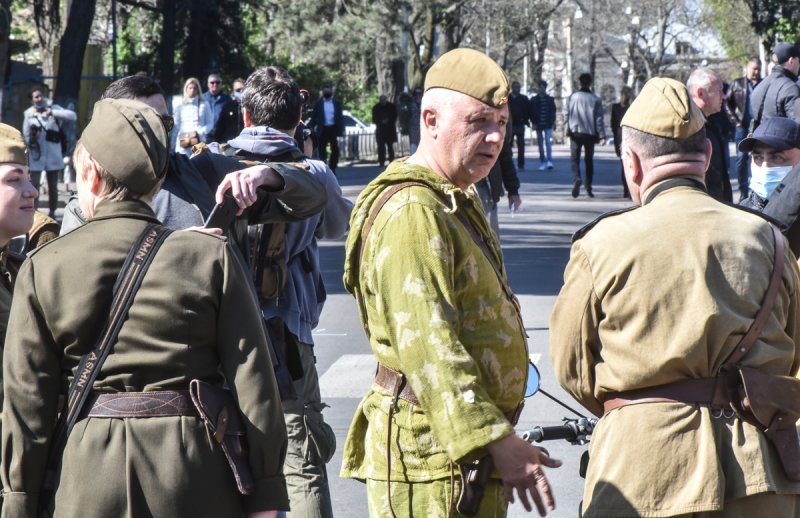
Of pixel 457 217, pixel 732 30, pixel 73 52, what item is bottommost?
pixel 457 217

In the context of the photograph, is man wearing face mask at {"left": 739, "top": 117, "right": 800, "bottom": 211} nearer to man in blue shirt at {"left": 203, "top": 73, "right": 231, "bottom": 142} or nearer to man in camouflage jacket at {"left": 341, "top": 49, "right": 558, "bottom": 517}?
man in camouflage jacket at {"left": 341, "top": 49, "right": 558, "bottom": 517}

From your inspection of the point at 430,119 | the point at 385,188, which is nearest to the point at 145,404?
the point at 385,188

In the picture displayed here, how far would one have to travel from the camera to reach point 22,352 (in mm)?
3311

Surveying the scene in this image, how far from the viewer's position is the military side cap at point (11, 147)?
156 inches

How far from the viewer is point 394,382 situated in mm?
3422

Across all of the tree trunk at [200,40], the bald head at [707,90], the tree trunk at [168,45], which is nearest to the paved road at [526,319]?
the bald head at [707,90]

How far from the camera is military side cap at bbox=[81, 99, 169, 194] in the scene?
3.35 metres

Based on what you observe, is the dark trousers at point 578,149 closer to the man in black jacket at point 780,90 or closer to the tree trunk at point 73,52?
the man in black jacket at point 780,90

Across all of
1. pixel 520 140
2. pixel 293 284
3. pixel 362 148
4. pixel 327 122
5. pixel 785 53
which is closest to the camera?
pixel 293 284

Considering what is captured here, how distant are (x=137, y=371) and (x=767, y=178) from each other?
389cm

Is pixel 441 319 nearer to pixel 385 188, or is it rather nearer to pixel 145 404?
pixel 385 188

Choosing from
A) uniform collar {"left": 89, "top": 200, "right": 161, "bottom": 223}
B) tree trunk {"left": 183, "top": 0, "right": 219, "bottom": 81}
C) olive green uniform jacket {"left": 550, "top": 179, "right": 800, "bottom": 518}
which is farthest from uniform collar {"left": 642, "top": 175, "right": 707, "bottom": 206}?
tree trunk {"left": 183, "top": 0, "right": 219, "bottom": 81}

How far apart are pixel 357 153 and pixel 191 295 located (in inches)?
1334

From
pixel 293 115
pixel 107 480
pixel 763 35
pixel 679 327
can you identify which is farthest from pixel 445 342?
pixel 763 35
